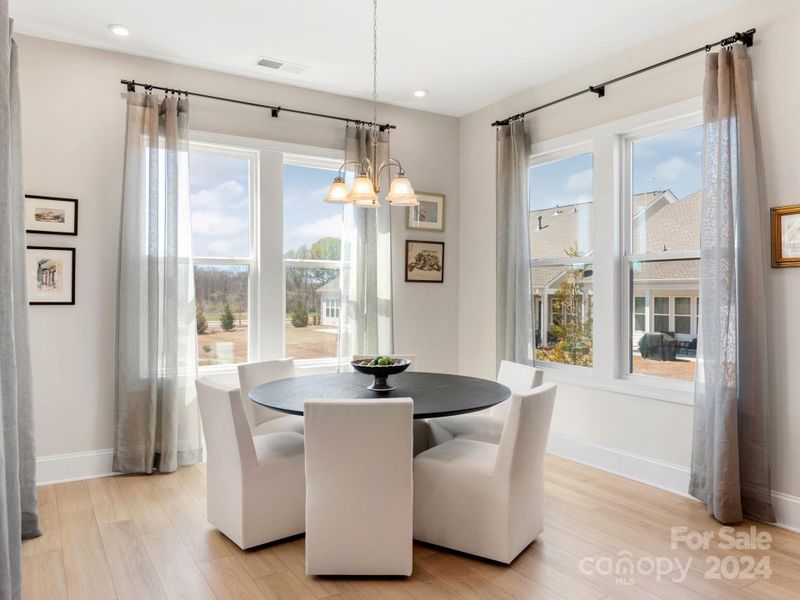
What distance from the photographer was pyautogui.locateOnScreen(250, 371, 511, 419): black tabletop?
2.66 m

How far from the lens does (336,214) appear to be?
4.84 meters

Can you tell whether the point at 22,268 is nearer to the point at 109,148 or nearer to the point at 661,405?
the point at 109,148

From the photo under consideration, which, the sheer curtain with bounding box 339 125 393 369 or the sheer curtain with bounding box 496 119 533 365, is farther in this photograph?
the sheer curtain with bounding box 339 125 393 369

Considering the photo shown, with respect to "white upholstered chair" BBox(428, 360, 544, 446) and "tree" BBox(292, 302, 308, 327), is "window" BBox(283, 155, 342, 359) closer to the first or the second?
"tree" BBox(292, 302, 308, 327)

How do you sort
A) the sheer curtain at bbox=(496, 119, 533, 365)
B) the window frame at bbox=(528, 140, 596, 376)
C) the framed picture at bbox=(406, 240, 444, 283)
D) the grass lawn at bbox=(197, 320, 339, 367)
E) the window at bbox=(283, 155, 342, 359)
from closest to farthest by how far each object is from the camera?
the window frame at bbox=(528, 140, 596, 376), the grass lawn at bbox=(197, 320, 339, 367), the sheer curtain at bbox=(496, 119, 533, 365), the window at bbox=(283, 155, 342, 359), the framed picture at bbox=(406, 240, 444, 283)

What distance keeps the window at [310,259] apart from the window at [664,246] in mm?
2371

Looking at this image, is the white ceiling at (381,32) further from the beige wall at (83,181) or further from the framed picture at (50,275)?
the framed picture at (50,275)

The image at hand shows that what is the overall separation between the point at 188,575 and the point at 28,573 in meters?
0.73

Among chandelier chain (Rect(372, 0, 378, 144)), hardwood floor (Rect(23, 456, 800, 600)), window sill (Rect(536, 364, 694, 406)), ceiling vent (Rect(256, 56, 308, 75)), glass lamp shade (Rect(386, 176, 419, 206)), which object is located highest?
ceiling vent (Rect(256, 56, 308, 75))

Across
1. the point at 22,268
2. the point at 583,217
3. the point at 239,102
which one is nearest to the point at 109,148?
the point at 239,102

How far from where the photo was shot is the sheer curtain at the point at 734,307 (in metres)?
3.01

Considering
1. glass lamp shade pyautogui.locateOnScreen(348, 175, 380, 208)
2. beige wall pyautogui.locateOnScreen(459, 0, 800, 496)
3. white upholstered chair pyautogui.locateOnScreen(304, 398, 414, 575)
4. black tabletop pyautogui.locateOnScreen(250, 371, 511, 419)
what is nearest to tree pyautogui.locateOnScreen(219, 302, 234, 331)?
black tabletop pyautogui.locateOnScreen(250, 371, 511, 419)

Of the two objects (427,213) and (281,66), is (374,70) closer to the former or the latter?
(281,66)

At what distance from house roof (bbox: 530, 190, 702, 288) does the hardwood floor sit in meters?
1.50
